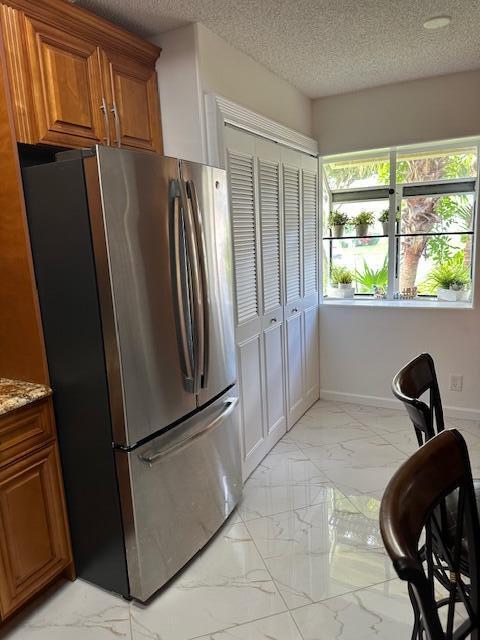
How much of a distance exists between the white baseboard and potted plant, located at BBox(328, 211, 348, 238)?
1344 millimetres

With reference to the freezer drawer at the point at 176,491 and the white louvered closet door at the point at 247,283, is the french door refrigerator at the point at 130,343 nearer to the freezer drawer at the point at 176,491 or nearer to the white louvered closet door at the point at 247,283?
the freezer drawer at the point at 176,491

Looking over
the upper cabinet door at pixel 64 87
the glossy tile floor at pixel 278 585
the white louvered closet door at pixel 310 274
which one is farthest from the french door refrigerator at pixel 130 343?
the white louvered closet door at pixel 310 274

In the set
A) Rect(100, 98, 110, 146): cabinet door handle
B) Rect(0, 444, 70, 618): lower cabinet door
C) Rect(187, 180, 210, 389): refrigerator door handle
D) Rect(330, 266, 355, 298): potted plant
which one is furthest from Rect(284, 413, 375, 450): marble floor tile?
Rect(100, 98, 110, 146): cabinet door handle

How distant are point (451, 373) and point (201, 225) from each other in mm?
2462

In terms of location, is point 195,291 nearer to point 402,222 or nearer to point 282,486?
point 282,486

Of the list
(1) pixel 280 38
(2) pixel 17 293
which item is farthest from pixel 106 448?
(1) pixel 280 38

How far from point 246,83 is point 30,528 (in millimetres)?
2462

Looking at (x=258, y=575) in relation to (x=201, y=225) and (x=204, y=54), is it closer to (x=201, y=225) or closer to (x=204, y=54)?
(x=201, y=225)

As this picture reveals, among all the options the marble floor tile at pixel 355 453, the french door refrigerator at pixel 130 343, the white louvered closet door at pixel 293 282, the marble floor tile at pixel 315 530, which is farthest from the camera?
the white louvered closet door at pixel 293 282

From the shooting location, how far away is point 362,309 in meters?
3.67

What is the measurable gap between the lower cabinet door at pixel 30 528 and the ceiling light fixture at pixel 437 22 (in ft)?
8.69

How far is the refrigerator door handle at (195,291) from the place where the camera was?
185cm

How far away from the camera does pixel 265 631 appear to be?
5.58 feet

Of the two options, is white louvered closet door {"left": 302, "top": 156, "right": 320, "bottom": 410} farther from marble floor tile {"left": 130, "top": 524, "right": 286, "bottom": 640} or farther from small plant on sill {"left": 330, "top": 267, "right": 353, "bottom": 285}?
marble floor tile {"left": 130, "top": 524, "right": 286, "bottom": 640}
